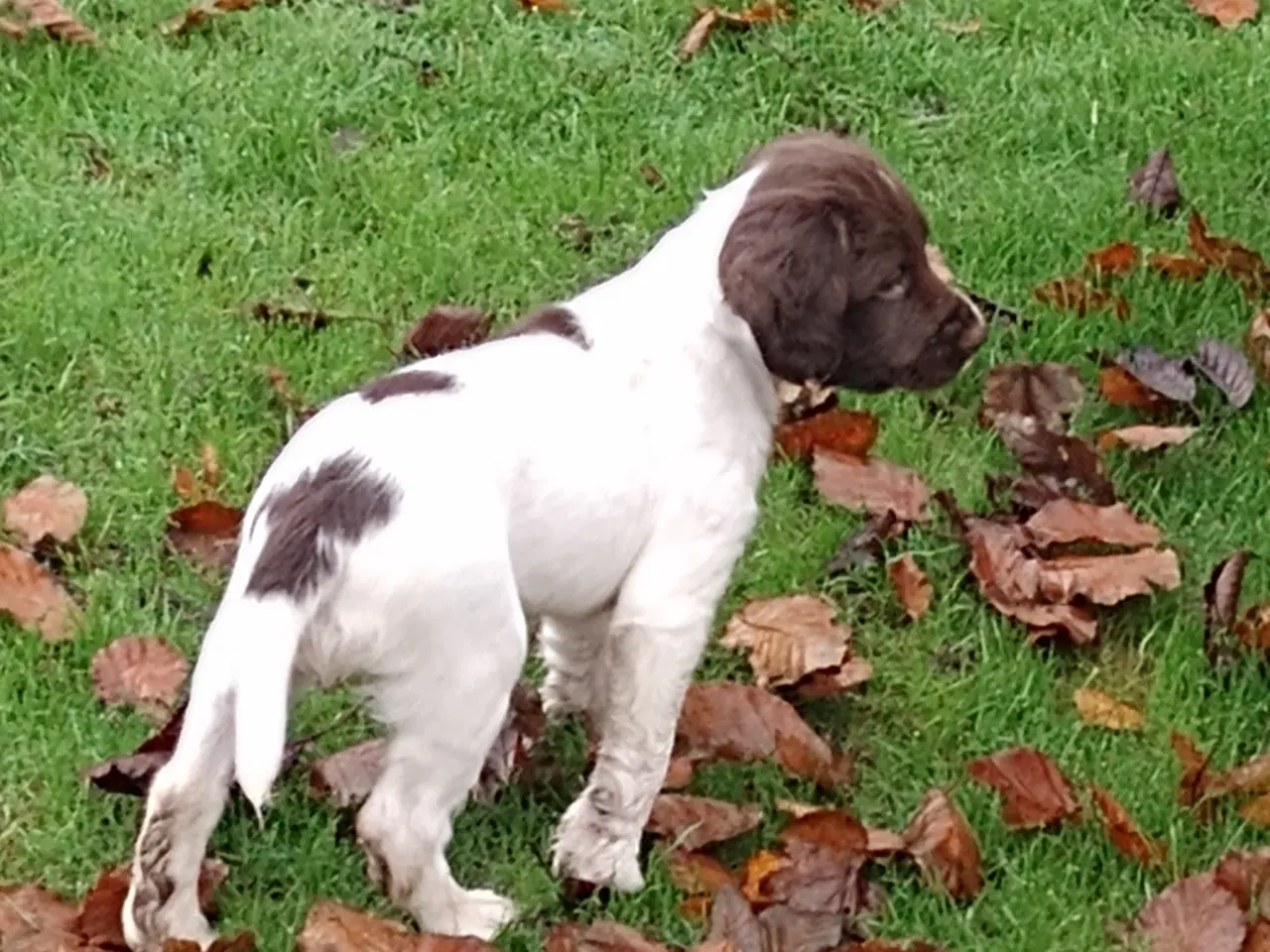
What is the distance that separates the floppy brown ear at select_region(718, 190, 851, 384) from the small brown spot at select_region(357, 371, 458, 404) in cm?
45

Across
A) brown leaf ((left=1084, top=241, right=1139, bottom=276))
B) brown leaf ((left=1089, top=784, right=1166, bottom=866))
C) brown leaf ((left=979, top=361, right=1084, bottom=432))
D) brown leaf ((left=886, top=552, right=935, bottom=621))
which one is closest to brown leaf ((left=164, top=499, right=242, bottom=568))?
brown leaf ((left=886, top=552, right=935, bottom=621))

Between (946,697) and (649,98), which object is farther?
(649,98)

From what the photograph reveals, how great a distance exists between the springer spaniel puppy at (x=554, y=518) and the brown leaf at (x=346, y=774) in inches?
11.1

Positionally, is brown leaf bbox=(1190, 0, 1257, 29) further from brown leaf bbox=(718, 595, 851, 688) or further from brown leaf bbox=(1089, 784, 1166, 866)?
brown leaf bbox=(1089, 784, 1166, 866)

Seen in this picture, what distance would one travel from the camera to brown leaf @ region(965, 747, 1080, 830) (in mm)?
3723

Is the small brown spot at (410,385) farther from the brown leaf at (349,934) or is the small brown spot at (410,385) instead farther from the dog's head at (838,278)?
the brown leaf at (349,934)

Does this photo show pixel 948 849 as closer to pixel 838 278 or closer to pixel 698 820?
pixel 698 820

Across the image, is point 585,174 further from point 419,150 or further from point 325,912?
point 325,912

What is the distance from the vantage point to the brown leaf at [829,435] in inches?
183

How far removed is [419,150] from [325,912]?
A: 270 centimetres

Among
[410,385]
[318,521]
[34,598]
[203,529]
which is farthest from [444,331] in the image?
[318,521]

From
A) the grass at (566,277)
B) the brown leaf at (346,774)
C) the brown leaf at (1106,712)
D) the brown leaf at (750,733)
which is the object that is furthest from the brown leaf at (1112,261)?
the brown leaf at (346,774)

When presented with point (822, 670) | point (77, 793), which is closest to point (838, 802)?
point (822, 670)

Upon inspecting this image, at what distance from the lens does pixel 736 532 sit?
3.61 m
